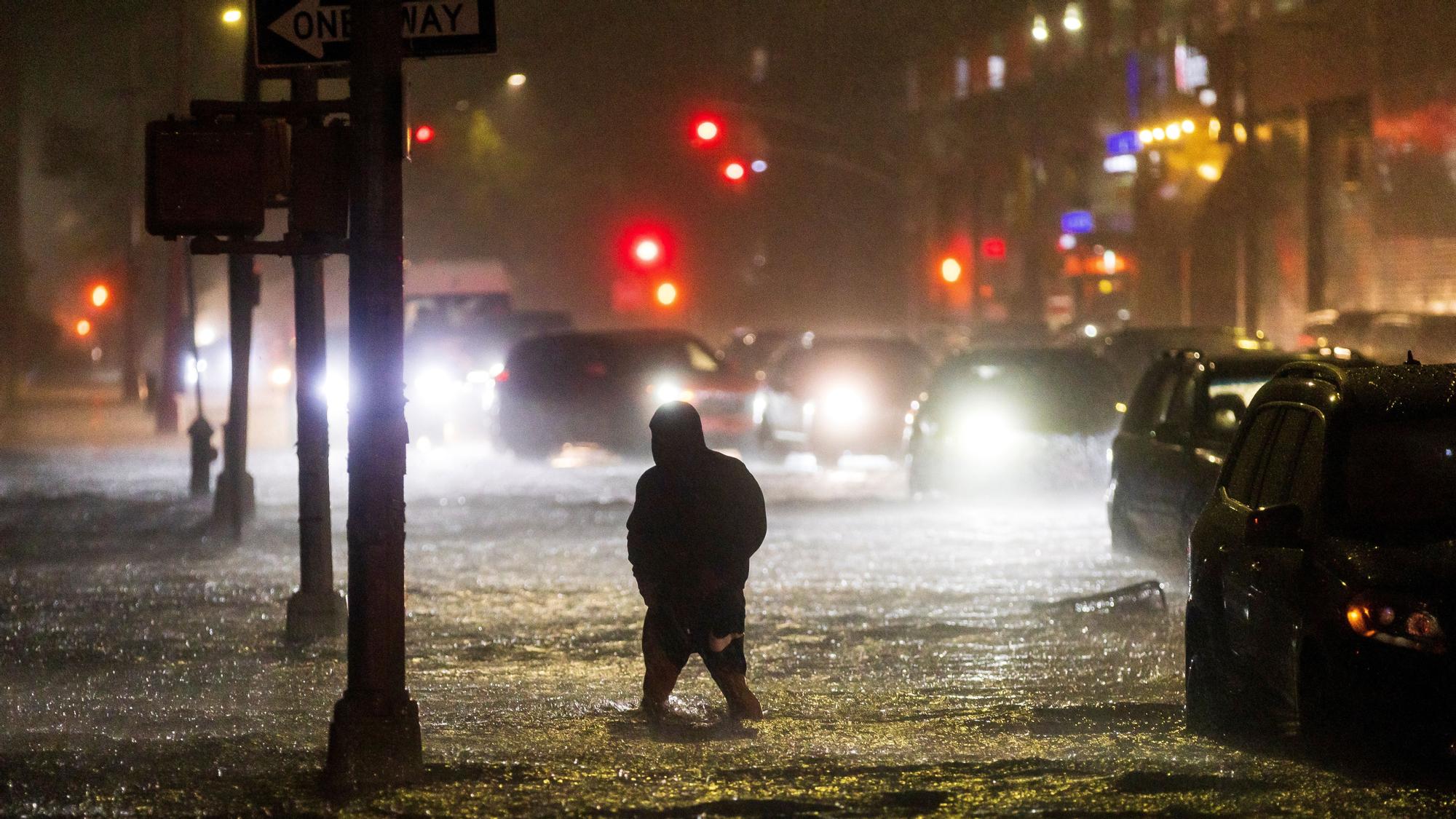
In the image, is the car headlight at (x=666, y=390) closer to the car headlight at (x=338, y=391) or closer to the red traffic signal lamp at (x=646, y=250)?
the car headlight at (x=338, y=391)

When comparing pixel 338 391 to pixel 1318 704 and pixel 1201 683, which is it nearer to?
pixel 1201 683

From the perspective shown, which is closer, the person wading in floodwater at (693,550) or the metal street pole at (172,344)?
the person wading in floodwater at (693,550)

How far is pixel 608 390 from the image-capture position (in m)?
26.2

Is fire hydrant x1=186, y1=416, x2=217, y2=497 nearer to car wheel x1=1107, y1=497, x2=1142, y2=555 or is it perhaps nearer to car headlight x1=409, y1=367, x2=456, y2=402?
car headlight x1=409, y1=367, x2=456, y2=402

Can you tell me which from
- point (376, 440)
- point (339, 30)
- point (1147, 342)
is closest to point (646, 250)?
point (1147, 342)

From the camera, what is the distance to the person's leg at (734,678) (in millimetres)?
8781

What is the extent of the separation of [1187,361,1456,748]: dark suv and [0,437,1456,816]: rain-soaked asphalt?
0.32 meters

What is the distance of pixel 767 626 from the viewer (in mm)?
12258

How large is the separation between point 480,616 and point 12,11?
35.7 meters

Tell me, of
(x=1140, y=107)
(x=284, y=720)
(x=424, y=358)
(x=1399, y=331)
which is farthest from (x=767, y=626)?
(x=1140, y=107)

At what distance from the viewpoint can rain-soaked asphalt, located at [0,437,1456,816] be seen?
7219 mm

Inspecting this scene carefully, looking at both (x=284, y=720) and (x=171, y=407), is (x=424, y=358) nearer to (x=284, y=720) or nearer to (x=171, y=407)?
(x=171, y=407)

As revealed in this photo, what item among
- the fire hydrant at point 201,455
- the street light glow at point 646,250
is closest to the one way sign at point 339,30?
the fire hydrant at point 201,455

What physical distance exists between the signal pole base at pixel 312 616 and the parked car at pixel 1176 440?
5.36 metres
